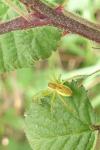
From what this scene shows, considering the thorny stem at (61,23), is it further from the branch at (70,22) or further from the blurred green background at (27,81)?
the blurred green background at (27,81)

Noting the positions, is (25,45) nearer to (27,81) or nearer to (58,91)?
(58,91)

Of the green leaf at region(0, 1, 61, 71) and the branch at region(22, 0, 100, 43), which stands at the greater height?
the branch at region(22, 0, 100, 43)

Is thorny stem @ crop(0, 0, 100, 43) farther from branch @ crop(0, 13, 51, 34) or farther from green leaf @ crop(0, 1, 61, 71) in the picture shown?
green leaf @ crop(0, 1, 61, 71)

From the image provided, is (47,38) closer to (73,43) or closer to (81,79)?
(81,79)

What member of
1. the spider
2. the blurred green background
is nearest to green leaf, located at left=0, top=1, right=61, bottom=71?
the spider

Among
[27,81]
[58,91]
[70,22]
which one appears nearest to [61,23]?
[70,22]

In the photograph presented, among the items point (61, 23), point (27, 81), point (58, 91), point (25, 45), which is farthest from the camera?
point (27, 81)

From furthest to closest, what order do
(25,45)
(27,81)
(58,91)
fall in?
(27,81) < (25,45) < (58,91)

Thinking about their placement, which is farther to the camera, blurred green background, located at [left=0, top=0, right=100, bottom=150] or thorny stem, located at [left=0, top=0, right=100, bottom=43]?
blurred green background, located at [left=0, top=0, right=100, bottom=150]

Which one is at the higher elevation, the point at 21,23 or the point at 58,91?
the point at 21,23
